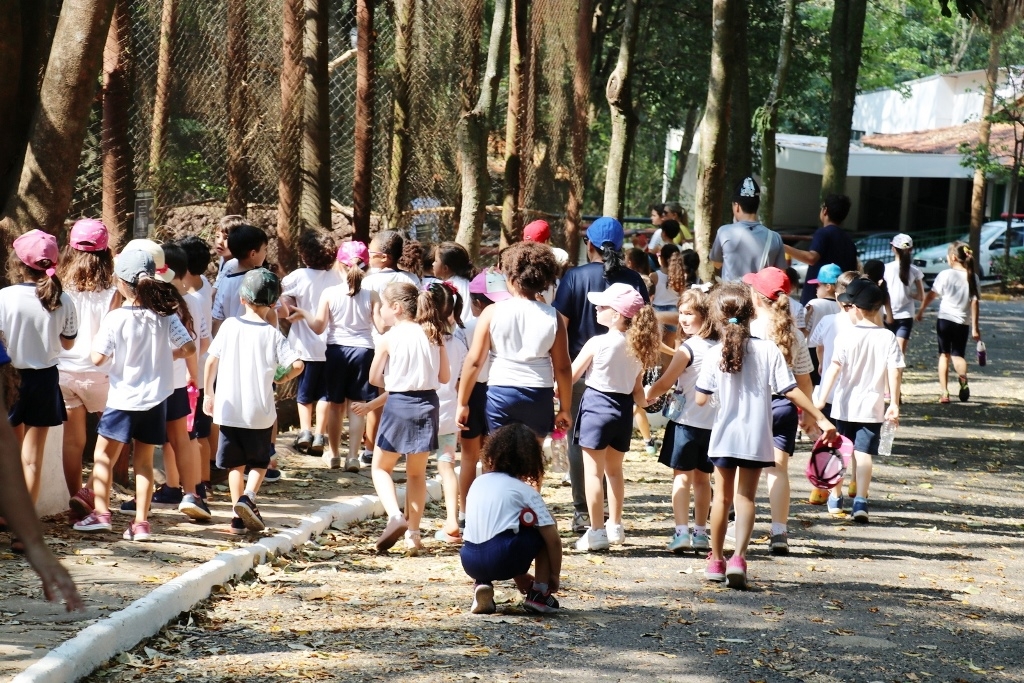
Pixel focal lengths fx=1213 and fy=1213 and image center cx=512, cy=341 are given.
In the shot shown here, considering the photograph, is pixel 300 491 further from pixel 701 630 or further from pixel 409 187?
pixel 409 187

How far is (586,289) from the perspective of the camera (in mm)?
7852

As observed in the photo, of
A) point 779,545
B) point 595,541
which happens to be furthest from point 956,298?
point 595,541

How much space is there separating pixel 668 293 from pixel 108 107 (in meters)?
5.54

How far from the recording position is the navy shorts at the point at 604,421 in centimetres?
735

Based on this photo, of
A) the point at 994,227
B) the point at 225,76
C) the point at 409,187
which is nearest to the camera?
the point at 225,76

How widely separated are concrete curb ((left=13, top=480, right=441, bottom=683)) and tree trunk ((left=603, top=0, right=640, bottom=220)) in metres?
7.56

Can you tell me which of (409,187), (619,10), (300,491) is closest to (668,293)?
(409,187)

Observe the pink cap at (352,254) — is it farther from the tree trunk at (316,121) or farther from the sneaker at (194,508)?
the sneaker at (194,508)

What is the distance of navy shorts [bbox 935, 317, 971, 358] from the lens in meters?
14.5

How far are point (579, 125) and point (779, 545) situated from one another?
7289mm

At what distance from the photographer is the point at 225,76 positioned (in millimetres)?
11305

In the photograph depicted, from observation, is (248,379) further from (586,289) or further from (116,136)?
(116,136)

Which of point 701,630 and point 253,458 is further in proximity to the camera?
point 253,458

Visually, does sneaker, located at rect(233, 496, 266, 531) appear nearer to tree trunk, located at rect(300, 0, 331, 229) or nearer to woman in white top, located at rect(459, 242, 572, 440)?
Answer: woman in white top, located at rect(459, 242, 572, 440)
